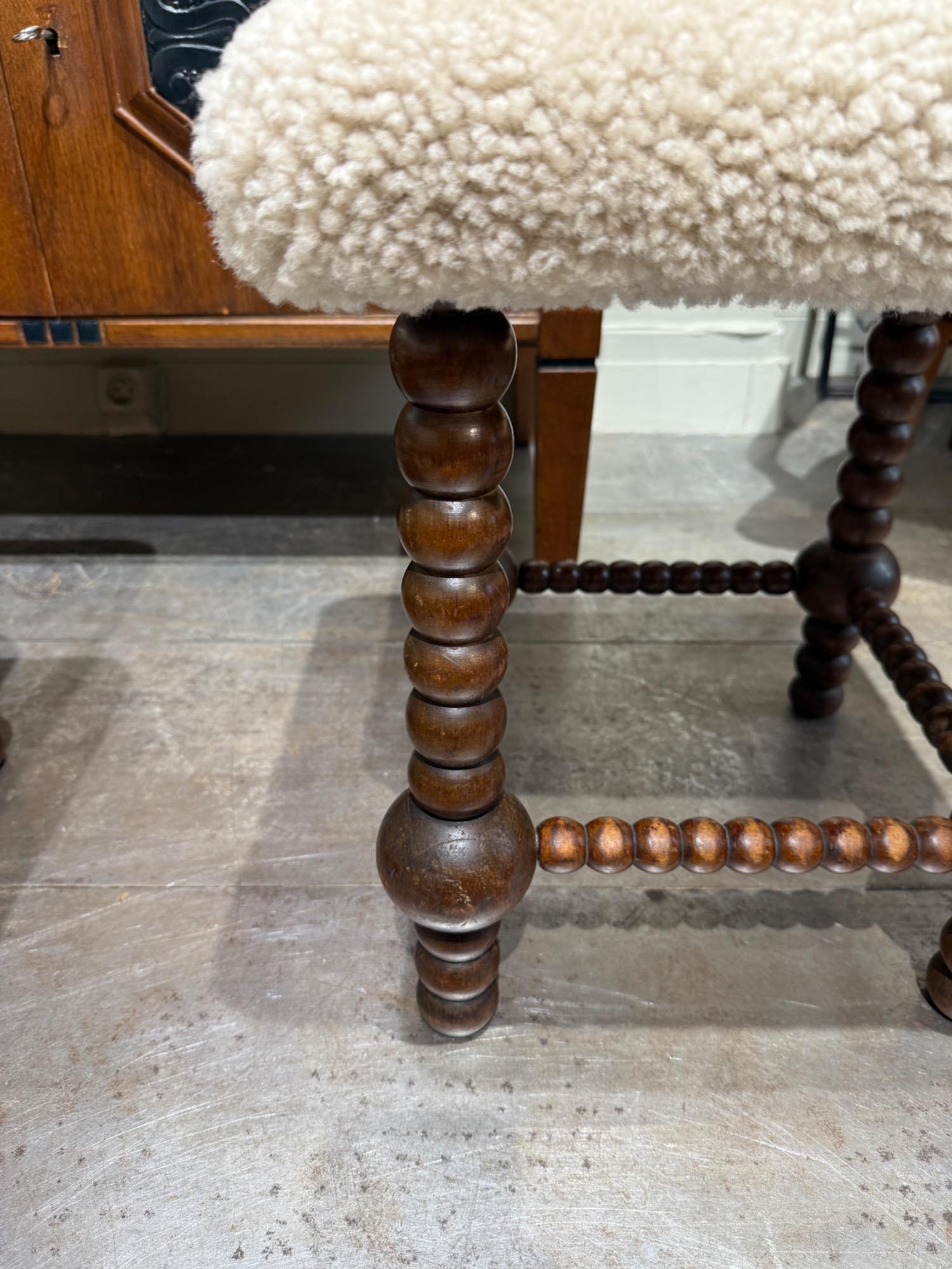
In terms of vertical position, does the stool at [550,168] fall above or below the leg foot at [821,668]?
above

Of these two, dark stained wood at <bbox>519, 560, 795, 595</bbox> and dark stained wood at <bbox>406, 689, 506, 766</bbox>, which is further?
dark stained wood at <bbox>519, 560, 795, 595</bbox>

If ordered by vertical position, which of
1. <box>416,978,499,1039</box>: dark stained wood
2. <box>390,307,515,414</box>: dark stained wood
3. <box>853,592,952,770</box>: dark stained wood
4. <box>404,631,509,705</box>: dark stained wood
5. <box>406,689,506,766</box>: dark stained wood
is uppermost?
→ <box>390,307,515,414</box>: dark stained wood

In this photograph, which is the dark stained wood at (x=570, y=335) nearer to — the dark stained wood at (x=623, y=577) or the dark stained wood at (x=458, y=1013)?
the dark stained wood at (x=623, y=577)

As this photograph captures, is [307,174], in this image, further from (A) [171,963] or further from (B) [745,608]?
(B) [745,608]

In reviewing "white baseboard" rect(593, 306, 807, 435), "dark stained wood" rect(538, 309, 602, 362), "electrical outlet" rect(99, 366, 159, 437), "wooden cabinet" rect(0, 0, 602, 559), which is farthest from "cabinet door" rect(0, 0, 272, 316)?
"white baseboard" rect(593, 306, 807, 435)

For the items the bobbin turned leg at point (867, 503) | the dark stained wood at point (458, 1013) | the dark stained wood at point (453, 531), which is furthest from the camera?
the bobbin turned leg at point (867, 503)

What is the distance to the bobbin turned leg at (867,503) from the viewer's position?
0.66 m

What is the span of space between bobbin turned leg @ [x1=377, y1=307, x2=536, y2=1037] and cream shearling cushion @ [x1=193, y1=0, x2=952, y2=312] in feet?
0.18

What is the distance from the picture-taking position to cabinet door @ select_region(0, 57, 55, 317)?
72cm

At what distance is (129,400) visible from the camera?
1372mm

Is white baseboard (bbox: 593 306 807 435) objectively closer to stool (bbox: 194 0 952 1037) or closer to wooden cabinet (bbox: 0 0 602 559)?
wooden cabinet (bbox: 0 0 602 559)

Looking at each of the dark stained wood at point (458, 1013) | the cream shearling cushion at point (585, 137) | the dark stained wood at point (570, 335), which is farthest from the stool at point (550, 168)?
the dark stained wood at point (570, 335)

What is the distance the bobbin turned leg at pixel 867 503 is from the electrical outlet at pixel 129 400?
99 centimetres

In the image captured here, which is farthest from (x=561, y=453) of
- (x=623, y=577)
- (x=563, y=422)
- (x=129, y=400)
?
(x=129, y=400)
